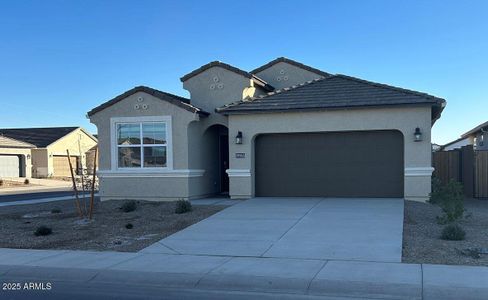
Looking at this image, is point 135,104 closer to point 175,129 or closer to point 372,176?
point 175,129

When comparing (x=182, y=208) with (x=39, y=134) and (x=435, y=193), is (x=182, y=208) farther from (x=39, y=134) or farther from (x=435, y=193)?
(x=39, y=134)

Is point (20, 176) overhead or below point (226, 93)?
below

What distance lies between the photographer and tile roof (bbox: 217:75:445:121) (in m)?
16.8

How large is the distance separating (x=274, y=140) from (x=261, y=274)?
10.6 metres

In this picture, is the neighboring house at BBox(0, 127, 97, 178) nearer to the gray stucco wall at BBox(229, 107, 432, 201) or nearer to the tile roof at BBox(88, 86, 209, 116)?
the tile roof at BBox(88, 86, 209, 116)

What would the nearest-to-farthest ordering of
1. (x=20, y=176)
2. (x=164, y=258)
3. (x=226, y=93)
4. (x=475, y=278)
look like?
(x=475, y=278), (x=164, y=258), (x=226, y=93), (x=20, y=176)

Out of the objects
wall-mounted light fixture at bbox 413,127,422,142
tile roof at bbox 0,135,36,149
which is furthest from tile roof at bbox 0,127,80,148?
wall-mounted light fixture at bbox 413,127,422,142

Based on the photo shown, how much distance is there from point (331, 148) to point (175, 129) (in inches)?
217

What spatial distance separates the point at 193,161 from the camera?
18.8 metres

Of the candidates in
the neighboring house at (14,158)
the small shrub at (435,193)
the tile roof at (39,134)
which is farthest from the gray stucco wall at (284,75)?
the tile roof at (39,134)

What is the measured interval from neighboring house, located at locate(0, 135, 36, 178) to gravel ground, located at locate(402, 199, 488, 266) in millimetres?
36893

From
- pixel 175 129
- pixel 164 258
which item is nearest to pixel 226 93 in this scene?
pixel 175 129

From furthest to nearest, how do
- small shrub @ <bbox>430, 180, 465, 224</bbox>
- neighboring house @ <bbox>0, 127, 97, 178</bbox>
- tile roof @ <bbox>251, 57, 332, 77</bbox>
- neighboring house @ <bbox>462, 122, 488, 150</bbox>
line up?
neighboring house @ <bbox>0, 127, 97, 178</bbox> → neighboring house @ <bbox>462, 122, 488, 150</bbox> → tile roof @ <bbox>251, 57, 332, 77</bbox> → small shrub @ <bbox>430, 180, 465, 224</bbox>

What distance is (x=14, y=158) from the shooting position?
4484 centimetres
